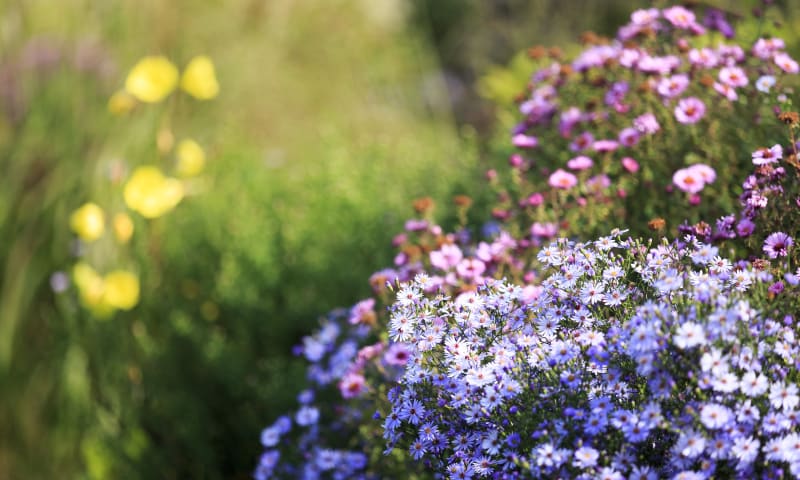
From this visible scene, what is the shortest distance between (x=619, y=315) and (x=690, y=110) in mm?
804

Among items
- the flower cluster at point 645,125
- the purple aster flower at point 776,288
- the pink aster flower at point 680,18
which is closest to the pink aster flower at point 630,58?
the flower cluster at point 645,125

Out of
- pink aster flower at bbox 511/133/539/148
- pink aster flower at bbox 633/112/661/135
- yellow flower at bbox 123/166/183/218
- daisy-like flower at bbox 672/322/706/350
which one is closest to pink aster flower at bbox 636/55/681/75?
pink aster flower at bbox 633/112/661/135

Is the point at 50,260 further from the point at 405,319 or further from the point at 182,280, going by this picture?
the point at 405,319

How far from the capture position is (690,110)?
2.01 meters

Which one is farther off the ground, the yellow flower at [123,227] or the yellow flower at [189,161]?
the yellow flower at [189,161]

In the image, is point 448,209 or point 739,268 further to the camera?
point 448,209

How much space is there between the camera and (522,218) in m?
2.28

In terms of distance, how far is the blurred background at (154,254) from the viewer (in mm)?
2748

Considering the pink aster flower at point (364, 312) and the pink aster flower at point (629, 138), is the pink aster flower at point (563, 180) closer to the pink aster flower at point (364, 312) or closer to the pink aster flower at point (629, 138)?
the pink aster flower at point (629, 138)

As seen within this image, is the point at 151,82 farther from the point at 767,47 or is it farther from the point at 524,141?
the point at 767,47

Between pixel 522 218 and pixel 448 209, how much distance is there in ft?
1.44

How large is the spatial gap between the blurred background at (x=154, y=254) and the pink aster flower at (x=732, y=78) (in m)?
0.87

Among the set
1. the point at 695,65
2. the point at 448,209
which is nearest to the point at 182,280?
the point at 448,209

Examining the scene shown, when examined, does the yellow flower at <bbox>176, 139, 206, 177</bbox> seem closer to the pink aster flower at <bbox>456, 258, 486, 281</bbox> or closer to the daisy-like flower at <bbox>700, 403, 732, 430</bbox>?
the pink aster flower at <bbox>456, 258, 486, 281</bbox>
